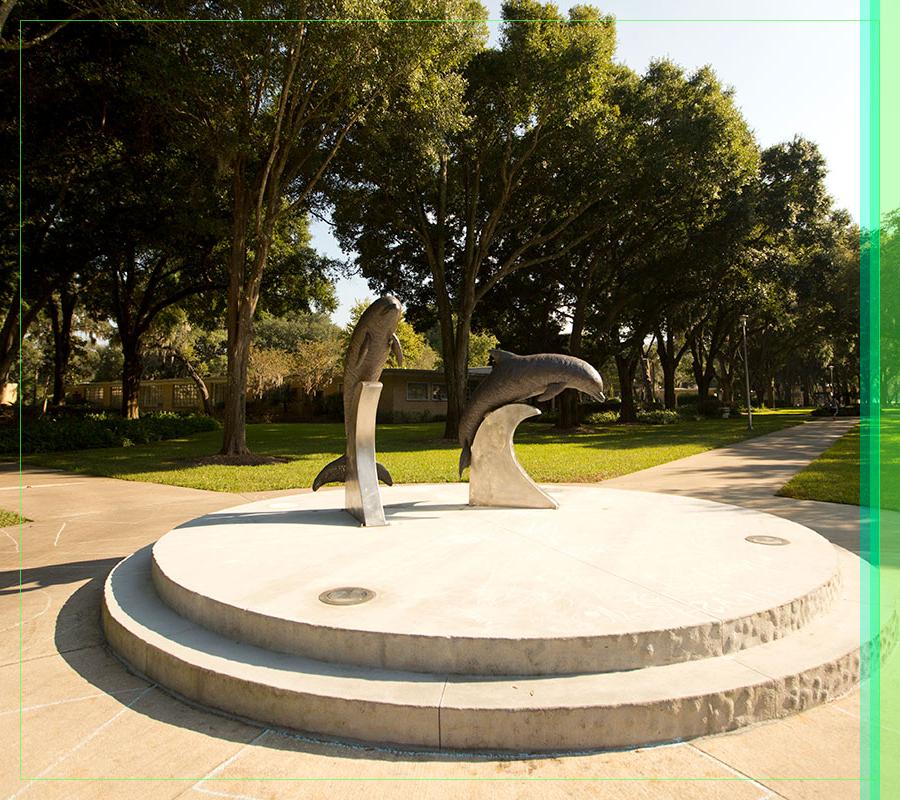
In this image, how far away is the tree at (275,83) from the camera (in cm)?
1304

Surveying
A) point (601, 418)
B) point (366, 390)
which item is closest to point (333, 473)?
point (366, 390)

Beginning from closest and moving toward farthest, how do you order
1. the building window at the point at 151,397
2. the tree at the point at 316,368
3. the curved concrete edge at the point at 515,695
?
1. the curved concrete edge at the point at 515,695
2. the tree at the point at 316,368
3. the building window at the point at 151,397

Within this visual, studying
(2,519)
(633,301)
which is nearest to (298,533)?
(2,519)

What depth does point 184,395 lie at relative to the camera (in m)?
46.1

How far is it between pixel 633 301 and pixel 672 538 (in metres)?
26.4

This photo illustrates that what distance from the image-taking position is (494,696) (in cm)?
304

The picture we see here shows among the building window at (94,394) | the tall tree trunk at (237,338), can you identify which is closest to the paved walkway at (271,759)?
the tall tree trunk at (237,338)

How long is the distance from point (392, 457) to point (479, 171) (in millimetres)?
10687

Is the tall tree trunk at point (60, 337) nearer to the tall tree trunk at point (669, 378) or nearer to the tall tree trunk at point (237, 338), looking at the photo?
the tall tree trunk at point (237, 338)

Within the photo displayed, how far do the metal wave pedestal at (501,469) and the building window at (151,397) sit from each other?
4652cm

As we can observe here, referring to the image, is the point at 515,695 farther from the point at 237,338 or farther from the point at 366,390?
the point at 237,338

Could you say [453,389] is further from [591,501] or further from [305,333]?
[305,333]

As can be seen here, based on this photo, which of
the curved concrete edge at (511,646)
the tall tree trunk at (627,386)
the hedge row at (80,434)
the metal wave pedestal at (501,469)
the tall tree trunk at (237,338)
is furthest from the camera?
the tall tree trunk at (627,386)

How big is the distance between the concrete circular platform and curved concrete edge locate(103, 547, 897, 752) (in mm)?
107
